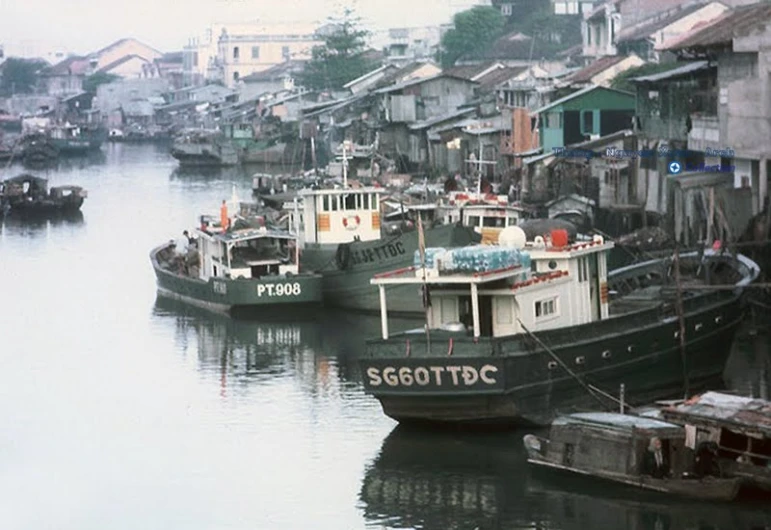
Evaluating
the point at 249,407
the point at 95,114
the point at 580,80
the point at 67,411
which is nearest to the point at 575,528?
the point at 249,407

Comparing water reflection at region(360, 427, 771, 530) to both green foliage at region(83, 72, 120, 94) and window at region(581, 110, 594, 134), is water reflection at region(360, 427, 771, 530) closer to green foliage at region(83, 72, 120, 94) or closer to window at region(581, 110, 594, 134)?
window at region(581, 110, 594, 134)

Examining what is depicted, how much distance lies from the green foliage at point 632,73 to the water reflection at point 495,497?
106 feet

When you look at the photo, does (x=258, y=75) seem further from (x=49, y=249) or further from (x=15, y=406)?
(x=15, y=406)

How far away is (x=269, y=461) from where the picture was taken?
24219 mm

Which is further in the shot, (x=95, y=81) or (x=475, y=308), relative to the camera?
(x=95, y=81)

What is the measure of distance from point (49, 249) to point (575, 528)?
110ft

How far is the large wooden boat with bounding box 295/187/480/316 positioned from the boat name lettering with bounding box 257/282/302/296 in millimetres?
831

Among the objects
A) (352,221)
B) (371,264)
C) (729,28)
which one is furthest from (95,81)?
(371,264)

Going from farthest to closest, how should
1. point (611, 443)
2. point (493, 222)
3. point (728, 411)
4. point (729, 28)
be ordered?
point (729, 28) → point (493, 222) → point (611, 443) → point (728, 411)

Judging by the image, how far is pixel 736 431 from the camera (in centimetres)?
2045

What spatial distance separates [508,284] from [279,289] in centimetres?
1252

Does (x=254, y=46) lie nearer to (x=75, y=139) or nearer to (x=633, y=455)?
(x=75, y=139)

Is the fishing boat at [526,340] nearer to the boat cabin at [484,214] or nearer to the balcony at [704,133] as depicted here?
the boat cabin at [484,214]

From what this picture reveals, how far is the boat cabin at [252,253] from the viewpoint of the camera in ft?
123
